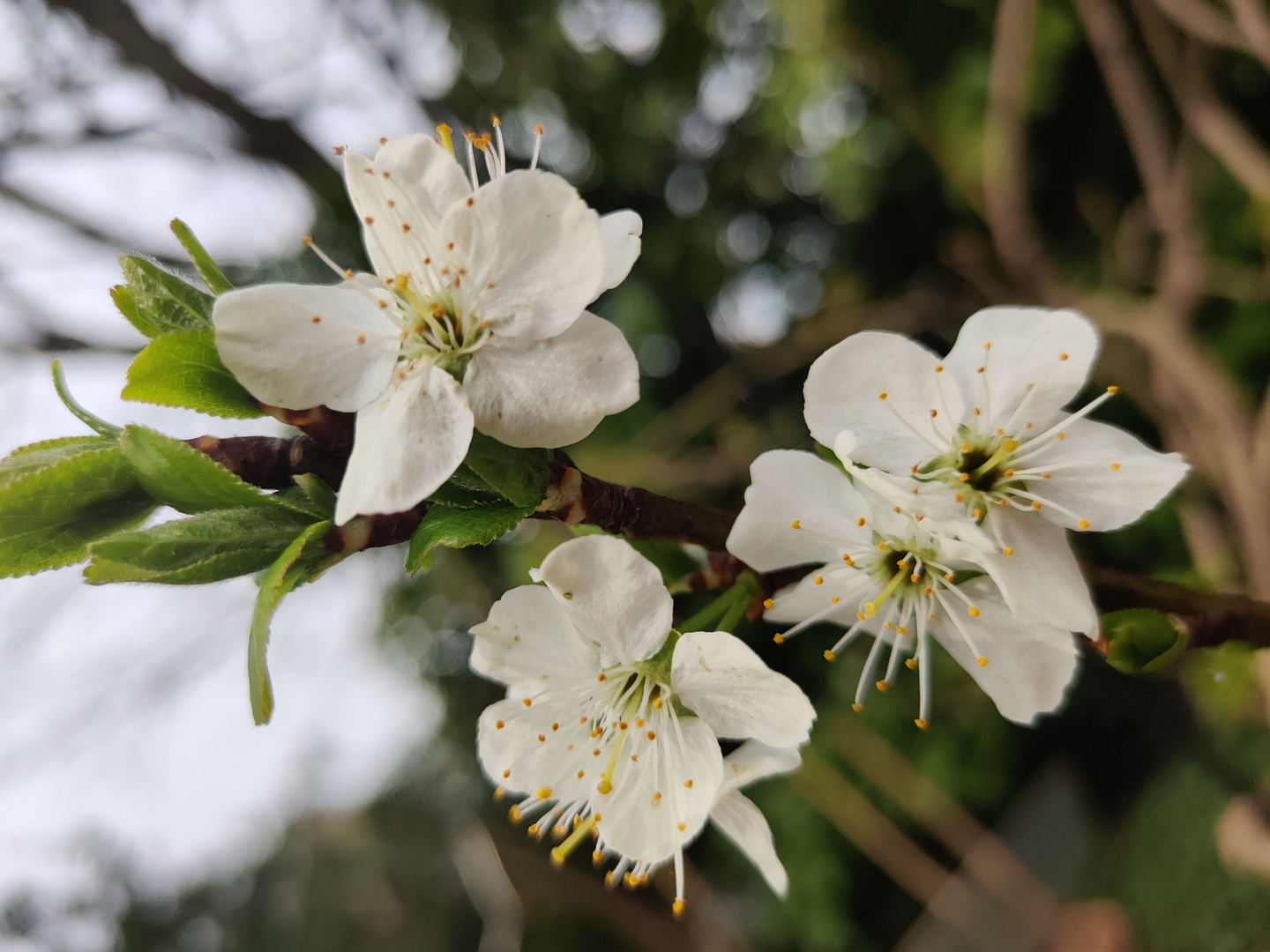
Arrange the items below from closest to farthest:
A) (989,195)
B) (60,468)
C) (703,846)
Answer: (60,468), (989,195), (703,846)

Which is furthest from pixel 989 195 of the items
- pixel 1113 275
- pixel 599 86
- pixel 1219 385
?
pixel 599 86

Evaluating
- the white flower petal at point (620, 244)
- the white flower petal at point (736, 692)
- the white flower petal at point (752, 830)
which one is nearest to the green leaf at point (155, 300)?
the white flower petal at point (620, 244)

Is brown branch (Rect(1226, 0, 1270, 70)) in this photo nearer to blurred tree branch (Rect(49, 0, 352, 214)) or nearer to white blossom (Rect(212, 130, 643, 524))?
white blossom (Rect(212, 130, 643, 524))

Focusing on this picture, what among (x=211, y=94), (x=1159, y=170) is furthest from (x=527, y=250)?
(x=211, y=94)

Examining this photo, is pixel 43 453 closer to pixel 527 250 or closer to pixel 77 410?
pixel 77 410

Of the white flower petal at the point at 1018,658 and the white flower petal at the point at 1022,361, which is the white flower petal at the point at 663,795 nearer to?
the white flower petal at the point at 1018,658

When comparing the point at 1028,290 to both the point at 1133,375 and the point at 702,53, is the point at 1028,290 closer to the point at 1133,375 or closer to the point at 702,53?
the point at 1133,375
